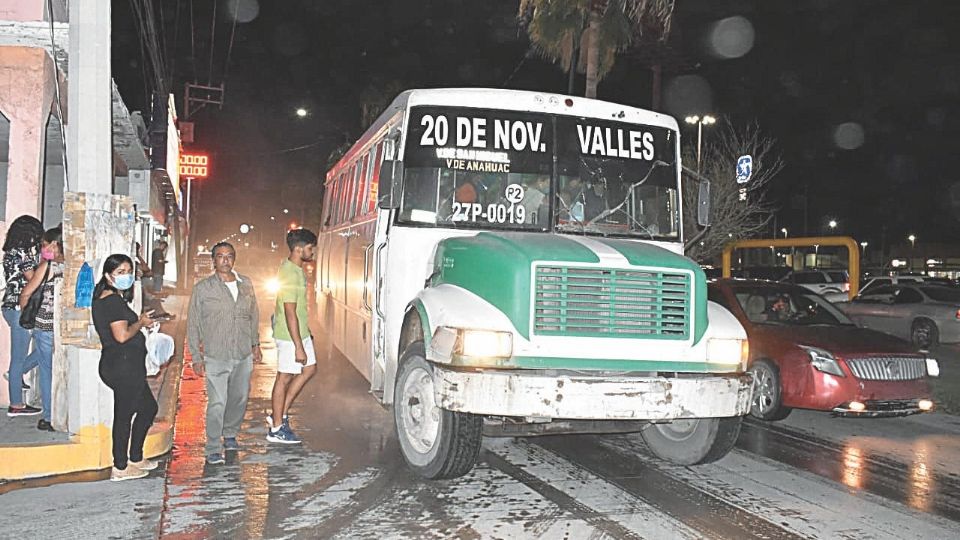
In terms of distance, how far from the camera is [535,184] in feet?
26.3

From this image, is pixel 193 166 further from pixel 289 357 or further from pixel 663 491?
pixel 663 491

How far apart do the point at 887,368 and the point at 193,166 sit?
3563 centimetres

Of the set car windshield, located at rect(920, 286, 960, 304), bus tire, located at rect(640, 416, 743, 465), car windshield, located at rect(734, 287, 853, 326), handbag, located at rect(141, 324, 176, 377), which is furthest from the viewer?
car windshield, located at rect(920, 286, 960, 304)

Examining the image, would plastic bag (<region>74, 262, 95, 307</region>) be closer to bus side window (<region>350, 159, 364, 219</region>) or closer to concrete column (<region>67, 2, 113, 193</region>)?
concrete column (<region>67, 2, 113, 193</region>)

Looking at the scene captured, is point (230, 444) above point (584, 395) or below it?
below

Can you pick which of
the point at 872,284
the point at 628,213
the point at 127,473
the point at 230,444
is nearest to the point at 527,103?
the point at 628,213

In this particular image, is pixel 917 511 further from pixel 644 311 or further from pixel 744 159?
pixel 744 159

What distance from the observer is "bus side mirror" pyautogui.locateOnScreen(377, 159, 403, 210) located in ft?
25.2

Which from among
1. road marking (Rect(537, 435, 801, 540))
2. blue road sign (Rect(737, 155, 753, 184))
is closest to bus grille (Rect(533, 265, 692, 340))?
road marking (Rect(537, 435, 801, 540))

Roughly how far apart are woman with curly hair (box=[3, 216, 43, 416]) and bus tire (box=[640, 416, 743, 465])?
5.96 meters

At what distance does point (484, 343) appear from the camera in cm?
631

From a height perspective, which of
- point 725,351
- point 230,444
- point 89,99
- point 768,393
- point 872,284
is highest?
point 89,99

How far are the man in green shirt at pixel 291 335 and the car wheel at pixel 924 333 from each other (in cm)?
1585

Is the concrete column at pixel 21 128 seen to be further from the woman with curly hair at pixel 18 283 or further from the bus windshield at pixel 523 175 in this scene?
the bus windshield at pixel 523 175
